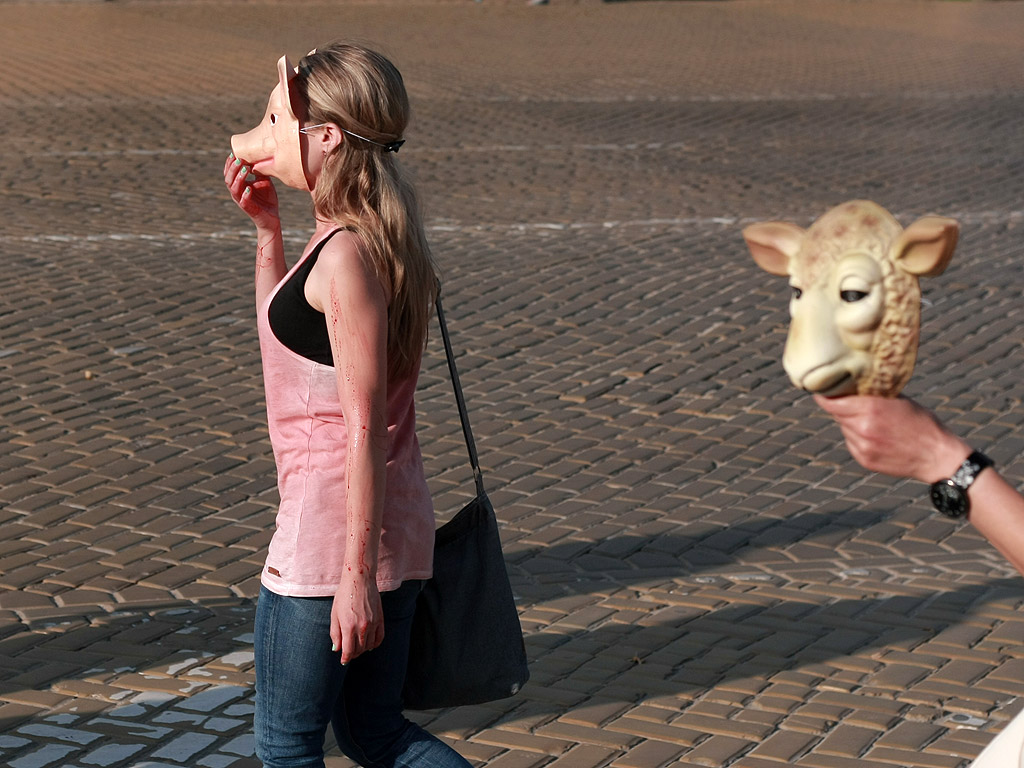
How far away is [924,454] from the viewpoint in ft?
5.71

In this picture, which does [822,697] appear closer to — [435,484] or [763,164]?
[435,484]

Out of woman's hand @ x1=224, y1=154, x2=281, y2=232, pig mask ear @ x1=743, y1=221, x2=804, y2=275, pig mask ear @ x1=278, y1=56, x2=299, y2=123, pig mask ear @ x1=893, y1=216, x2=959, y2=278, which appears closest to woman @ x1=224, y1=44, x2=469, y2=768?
pig mask ear @ x1=278, y1=56, x2=299, y2=123

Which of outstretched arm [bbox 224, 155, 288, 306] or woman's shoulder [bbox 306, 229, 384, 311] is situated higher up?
outstretched arm [bbox 224, 155, 288, 306]

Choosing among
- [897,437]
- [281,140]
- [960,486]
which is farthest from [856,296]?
[281,140]

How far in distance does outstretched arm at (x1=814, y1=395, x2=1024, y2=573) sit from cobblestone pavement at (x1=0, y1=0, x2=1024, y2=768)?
2.49 meters

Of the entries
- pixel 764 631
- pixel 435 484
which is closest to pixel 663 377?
pixel 435 484

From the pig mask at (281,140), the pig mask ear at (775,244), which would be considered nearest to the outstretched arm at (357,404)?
the pig mask at (281,140)

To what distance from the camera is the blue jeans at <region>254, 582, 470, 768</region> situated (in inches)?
111

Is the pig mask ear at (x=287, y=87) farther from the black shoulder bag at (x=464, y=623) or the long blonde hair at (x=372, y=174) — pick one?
the black shoulder bag at (x=464, y=623)

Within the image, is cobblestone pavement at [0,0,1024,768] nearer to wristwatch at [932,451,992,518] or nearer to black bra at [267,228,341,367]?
black bra at [267,228,341,367]

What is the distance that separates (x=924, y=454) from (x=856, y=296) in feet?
0.83

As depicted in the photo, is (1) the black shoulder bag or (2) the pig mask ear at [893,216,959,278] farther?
(1) the black shoulder bag

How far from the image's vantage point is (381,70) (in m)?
2.81

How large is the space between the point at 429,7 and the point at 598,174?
13.8 metres
